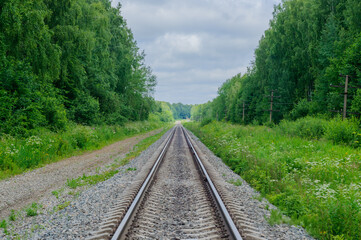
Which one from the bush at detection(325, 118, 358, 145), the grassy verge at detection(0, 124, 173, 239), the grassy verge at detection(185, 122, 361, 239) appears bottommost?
the grassy verge at detection(0, 124, 173, 239)

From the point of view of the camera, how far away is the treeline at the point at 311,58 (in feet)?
82.2

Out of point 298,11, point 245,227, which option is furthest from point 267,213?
point 298,11

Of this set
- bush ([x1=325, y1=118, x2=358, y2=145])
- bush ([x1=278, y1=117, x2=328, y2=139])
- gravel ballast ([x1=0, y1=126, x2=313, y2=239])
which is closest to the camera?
gravel ballast ([x1=0, y1=126, x2=313, y2=239])

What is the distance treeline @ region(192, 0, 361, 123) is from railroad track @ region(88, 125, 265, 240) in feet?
54.4

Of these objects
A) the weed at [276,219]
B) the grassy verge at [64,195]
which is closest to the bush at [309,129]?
the weed at [276,219]

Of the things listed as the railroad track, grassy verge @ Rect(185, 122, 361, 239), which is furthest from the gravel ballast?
grassy verge @ Rect(185, 122, 361, 239)

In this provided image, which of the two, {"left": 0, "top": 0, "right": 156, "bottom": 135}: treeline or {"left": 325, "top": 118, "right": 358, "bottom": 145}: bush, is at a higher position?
{"left": 0, "top": 0, "right": 156, "bottom": 135}: treeline

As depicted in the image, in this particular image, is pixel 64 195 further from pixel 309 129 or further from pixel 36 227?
pixel 309 129

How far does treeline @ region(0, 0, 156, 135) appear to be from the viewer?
12.8 meters

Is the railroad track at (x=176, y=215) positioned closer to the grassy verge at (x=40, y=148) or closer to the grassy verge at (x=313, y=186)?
the grassy verge at (x=313, y=186)

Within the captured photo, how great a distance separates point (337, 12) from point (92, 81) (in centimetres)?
3062

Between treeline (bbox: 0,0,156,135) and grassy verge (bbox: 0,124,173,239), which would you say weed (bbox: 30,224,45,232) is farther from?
treeline (bbox: 0,0,156,135)

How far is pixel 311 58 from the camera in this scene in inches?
1289

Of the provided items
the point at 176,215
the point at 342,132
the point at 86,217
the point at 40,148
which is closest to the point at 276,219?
the point at 176,215
